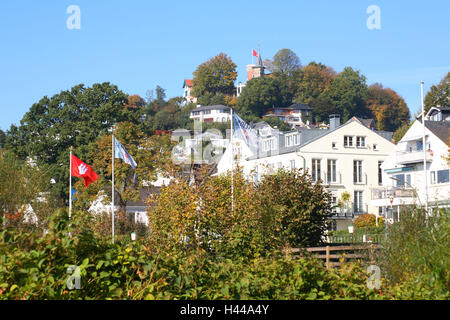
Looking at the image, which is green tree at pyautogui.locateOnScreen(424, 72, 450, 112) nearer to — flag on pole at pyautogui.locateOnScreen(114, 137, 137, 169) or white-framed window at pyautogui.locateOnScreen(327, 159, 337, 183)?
white-framed window at pyautogui.locateOnScreen(327, 159, 337, 183)

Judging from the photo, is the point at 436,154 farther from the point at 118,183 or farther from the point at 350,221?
the point at 118,183

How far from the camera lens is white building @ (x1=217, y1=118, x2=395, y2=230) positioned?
69.0 meters

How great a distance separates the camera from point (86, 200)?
5278 cm

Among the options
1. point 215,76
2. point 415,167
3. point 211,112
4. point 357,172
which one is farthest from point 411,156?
point 215,76

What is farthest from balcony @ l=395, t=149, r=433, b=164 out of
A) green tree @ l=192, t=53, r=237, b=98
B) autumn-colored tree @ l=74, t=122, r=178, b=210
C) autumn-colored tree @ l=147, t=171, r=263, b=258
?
green tree @ l=192, t=53, r=237, b=98

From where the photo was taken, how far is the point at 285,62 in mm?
184500

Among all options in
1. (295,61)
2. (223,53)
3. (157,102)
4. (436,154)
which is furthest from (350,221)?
(157,102)

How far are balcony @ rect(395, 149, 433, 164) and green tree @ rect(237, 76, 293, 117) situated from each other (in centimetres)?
9007

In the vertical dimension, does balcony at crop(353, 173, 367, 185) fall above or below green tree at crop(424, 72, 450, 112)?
below

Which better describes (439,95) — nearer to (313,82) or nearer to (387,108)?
(387,108)

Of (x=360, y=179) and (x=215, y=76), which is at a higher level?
(x=215, y=76)

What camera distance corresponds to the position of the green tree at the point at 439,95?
322 feet

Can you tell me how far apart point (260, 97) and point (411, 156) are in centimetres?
9506

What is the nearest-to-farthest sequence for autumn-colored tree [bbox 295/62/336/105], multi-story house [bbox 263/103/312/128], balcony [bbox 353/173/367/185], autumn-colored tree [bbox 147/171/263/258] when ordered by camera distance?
autumn-colored tree [bbox 147/171/263/258] → balcony [bbox 353/173/367/185] → multi-story house [bbox 263/103/312/128] → autumn-colored tree [bbox 295/62/336/105]
